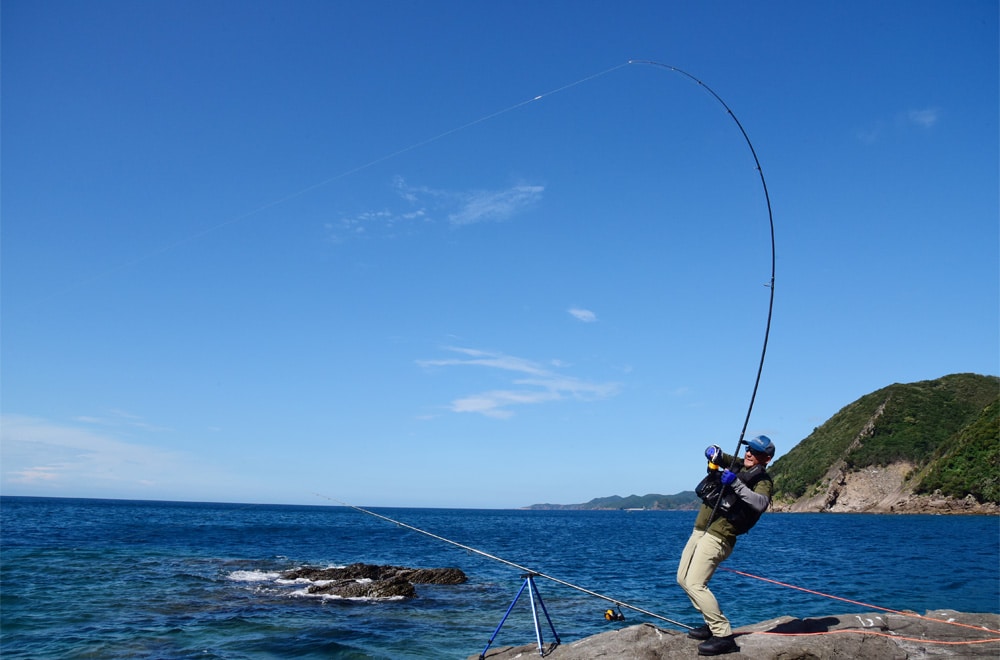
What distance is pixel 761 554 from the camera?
4078 cm

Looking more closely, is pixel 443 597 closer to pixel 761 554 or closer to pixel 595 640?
pixel 595 640

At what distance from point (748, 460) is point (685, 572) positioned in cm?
151

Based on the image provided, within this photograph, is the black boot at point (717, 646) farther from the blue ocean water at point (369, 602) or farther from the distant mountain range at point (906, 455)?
the distant mountain range at point (906, 455)

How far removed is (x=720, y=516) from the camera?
7504 mm

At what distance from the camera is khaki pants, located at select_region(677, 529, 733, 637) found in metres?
7.45

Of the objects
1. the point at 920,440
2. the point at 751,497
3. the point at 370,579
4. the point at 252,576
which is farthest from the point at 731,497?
the point at 920,440

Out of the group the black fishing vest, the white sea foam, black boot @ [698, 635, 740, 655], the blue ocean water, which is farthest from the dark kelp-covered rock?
the black fishing vest

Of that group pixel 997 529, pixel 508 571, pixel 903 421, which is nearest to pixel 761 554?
pixel 508 571

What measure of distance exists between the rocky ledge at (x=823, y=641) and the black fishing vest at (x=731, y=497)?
156 centimetres

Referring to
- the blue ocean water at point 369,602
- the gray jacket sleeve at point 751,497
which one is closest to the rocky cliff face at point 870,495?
the blue ocean water at point 369,602

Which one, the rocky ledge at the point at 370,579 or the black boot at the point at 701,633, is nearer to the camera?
the black boot at the point at 701,633

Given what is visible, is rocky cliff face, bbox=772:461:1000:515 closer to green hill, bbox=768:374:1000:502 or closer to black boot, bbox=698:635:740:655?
green hill, bbox=768:374:1000:502

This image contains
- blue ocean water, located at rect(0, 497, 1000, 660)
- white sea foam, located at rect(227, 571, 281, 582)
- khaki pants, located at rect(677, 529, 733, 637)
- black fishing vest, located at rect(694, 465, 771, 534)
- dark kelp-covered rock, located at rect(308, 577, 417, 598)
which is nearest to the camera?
black fishing vest, located at rect(694, 465, 771, 534)

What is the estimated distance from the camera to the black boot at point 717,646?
7.46 m
